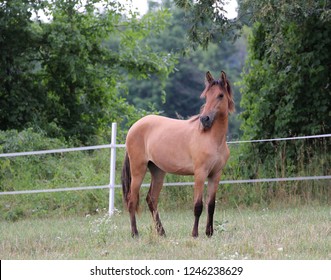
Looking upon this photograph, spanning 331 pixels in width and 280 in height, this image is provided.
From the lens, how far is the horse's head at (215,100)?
9367mm

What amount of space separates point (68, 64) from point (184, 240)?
424 inches

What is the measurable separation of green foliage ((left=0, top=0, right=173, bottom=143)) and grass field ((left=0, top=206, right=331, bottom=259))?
23.6 ft

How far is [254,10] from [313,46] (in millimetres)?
2509

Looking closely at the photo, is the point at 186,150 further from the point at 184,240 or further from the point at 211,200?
the point at 184,240

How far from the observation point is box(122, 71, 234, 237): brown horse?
950 cm

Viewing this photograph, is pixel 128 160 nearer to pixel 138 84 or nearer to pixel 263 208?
pixel 263 208

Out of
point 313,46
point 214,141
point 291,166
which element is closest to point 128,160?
point 214,141

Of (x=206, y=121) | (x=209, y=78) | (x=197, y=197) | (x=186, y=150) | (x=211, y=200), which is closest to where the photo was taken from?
(x=206, y=121)

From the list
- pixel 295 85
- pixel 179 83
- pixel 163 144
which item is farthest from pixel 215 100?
pixel 179 83

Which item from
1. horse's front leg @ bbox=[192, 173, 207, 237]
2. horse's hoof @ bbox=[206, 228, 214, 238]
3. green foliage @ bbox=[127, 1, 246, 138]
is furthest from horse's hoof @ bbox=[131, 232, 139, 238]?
green foliage @ bbox=[127, 1, 246, 138]

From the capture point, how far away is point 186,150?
9852 mm

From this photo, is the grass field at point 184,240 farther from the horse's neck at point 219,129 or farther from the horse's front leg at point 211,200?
the horse's neck at point 219,129

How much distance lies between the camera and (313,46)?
15656 mm

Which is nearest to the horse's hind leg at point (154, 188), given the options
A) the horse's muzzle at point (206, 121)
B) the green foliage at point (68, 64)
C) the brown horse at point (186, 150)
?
the brown horse at point (186, 150)
